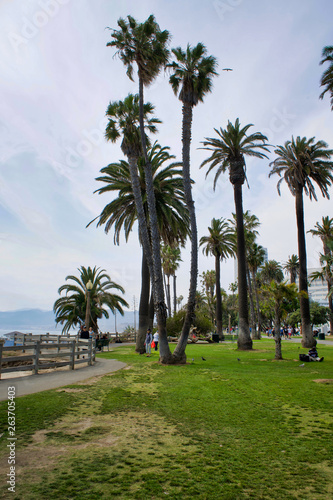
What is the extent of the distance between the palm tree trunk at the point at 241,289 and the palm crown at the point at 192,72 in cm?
1071

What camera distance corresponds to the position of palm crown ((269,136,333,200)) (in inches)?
1141

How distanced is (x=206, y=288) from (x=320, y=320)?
28340 millimetres

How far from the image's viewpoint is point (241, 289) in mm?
28031

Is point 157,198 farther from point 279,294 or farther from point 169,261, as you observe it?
point 169,261

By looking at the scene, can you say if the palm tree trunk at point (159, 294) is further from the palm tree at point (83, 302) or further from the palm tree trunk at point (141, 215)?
the palm tree at point (83, 302)

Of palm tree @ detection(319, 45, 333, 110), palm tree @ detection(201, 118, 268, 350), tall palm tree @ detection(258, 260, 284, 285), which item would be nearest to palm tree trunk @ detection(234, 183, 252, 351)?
palm tree @ detection(201, 118, 268, 350)

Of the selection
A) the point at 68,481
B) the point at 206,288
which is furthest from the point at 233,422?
the point at 206,288

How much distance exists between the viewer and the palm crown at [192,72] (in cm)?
1883

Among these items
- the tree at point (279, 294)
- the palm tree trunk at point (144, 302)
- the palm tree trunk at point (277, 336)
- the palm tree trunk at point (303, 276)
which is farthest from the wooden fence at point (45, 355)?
the palm tree trunk at point (303, 276)

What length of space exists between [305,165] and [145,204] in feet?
47.5

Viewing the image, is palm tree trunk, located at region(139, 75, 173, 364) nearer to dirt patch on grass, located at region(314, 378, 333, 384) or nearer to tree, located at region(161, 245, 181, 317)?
dirt patch on grass, located at region(314, 378, 333, 384)

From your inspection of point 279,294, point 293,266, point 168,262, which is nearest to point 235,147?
point 279,294

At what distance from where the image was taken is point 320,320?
6756 cm

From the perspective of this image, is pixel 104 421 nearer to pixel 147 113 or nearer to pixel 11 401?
pixel 11 401
